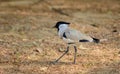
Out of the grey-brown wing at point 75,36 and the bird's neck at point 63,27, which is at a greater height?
the bird's neck at point 63,27

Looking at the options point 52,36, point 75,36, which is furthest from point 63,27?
point 52,36

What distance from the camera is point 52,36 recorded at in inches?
448

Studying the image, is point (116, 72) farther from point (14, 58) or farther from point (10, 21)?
point (10, 21)

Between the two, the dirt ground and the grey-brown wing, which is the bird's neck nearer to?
the grey-brown wing

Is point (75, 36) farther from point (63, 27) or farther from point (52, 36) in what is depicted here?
point (52, 36)

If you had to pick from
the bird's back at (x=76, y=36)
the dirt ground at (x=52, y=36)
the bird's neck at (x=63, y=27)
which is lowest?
the dirt ground at (x=52, y=36)

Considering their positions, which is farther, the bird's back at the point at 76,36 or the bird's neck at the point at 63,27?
the bird's neck at the point at 63,27

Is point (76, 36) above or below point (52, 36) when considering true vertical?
above

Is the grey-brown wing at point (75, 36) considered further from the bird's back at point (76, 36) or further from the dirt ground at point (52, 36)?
the dirt ground at point (52, 36)

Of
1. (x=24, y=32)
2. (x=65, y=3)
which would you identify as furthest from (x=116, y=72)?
(x=65, y=3)

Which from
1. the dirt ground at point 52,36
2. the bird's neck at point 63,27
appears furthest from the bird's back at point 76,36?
the dirt ground at point 52,36

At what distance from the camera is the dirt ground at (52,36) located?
8.58 meters

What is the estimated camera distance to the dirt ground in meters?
8.58

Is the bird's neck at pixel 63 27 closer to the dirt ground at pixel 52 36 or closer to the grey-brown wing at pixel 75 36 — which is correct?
the grey-brown wing at pixel 75 36
